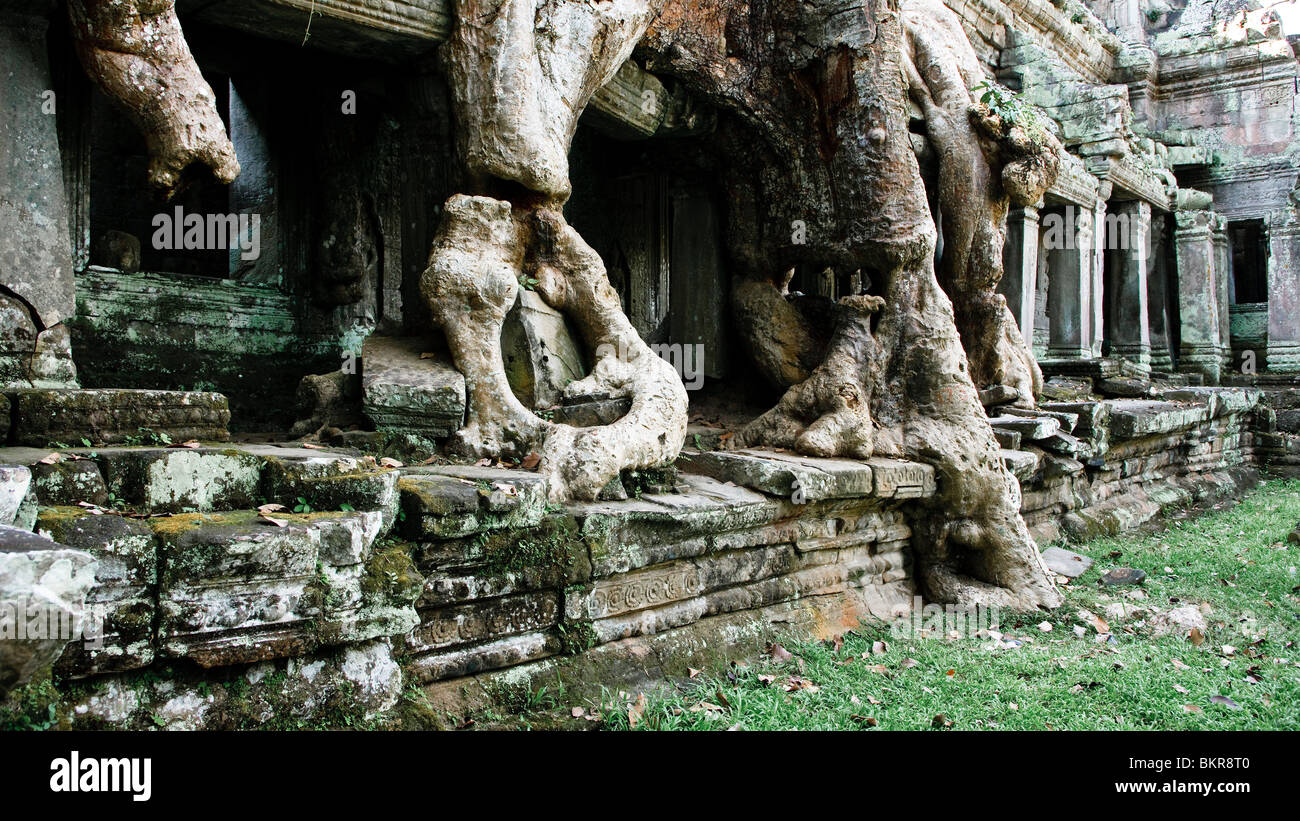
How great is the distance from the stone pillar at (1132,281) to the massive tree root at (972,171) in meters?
5.52

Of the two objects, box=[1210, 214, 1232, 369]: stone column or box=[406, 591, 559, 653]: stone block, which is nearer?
box=[406, 591, 559, 653]: stone block

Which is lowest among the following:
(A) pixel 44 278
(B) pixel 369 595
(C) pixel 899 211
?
(B) pixel 369 595

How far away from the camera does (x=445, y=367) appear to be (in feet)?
13.2

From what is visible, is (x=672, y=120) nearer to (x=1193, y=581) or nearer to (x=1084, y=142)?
(x=1193, y=581)

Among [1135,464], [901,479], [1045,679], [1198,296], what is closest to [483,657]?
[1045,679]

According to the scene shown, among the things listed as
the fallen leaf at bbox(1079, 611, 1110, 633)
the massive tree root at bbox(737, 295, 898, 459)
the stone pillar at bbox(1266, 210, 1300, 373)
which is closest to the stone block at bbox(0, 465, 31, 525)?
the massive tree root at bbox(737, 295, 898, 459)

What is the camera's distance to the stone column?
1359cm

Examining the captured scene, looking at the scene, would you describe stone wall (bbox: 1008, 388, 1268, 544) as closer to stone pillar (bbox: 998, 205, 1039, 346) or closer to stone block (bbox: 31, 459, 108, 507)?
stone pillar (bbox: 998, 205, 1039, 346)

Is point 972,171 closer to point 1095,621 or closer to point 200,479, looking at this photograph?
point 1095,621

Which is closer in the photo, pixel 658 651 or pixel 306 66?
pixel 658 651

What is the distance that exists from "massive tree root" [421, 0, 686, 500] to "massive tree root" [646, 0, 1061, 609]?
142cm

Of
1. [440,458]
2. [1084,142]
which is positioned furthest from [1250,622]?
[1084,142]

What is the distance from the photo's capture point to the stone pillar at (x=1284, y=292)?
13.3 metres

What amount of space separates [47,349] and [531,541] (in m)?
1.88
